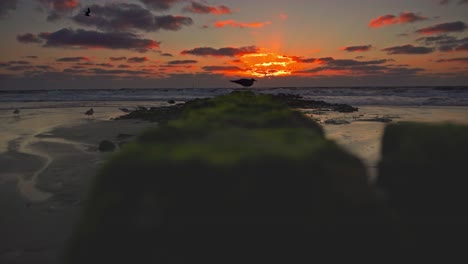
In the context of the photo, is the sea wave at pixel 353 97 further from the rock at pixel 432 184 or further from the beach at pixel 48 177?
the rock at pixel 432 184

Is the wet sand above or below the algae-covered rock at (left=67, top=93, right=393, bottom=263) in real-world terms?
below

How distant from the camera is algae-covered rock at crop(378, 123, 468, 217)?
90.5 inches

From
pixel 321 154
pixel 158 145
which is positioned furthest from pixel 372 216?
pixel 158 145

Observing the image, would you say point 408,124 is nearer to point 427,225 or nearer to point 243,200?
point 427,225

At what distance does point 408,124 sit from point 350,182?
51.3 inches

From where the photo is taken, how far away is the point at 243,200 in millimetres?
1545

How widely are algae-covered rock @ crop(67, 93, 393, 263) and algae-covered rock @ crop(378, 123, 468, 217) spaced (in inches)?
31.7

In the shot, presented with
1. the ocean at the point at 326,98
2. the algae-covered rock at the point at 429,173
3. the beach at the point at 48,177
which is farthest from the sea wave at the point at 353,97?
the algae-covered rock at the point at 429,173

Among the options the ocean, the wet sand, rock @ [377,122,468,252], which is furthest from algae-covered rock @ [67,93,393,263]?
the ocean

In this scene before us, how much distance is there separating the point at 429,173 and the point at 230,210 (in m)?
1.49

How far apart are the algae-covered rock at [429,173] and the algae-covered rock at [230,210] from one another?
2.64ft

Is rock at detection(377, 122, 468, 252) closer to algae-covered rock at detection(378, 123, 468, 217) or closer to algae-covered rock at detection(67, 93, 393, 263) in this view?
algae-covered rock at detection(378, 123, 468, 217)

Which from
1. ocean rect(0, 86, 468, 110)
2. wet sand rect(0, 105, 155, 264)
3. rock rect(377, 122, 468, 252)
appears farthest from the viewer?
ocean rect(0, 86, 468, 110)

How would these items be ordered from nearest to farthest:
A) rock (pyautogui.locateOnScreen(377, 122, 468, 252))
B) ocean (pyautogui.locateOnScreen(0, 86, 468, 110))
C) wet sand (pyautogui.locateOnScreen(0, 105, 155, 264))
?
rock (pyautogui.locateOnScreen(377, 122, 468, 252))
wet sand (pyautogui.locateOnScreen(0, 105, 155, 264))
ocean (pyautogui.locateOnScreen(0, 86, 468, 110))
